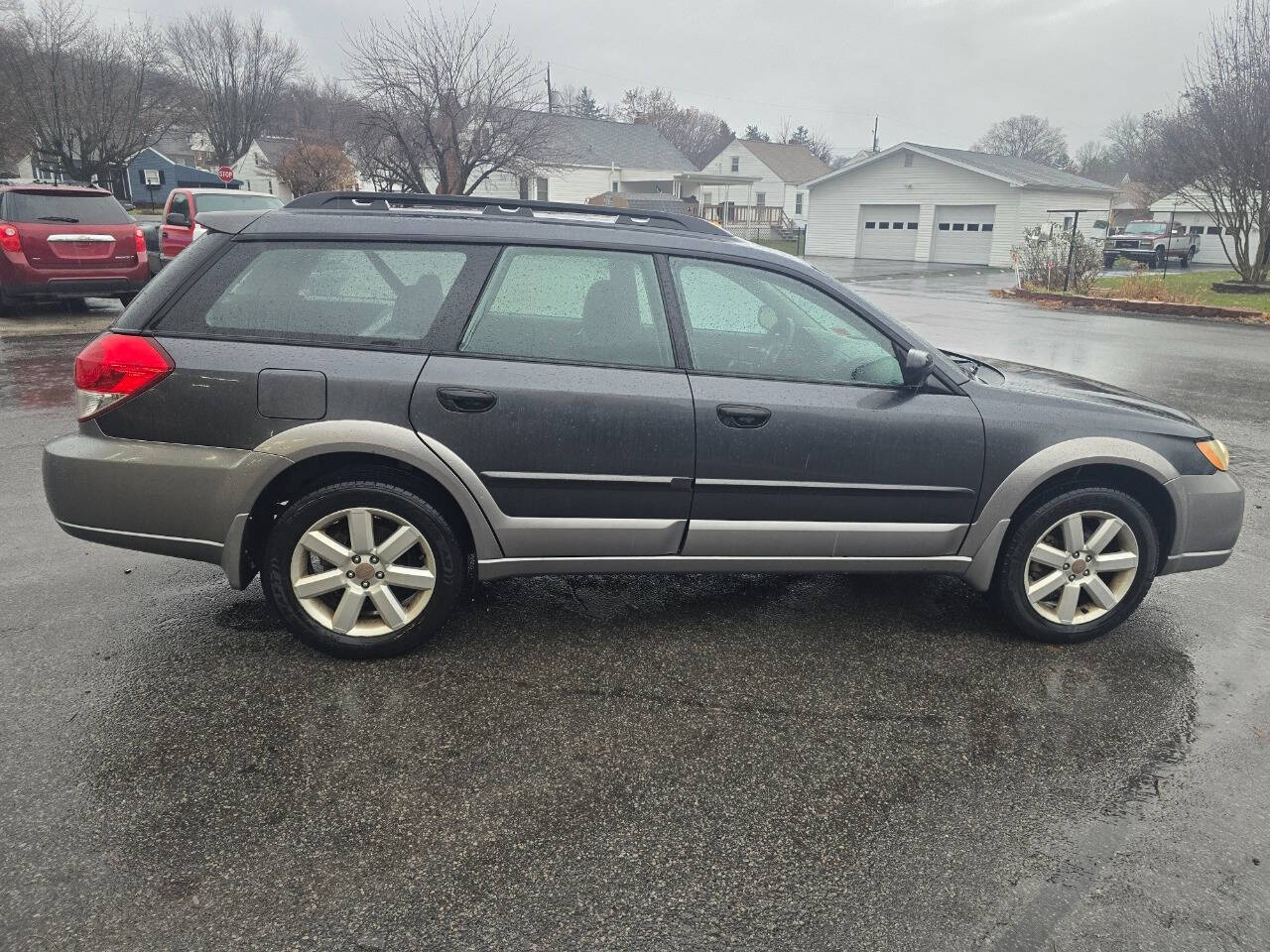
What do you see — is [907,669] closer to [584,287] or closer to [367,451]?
[584,287]

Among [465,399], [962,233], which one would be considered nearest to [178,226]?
[465,399]

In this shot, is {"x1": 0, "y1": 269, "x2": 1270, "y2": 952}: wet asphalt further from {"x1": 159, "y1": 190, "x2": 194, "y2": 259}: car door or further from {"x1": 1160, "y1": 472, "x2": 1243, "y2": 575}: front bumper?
{"x1": 159, "y1": 190, "x2": 194, "y2": 259}: car door

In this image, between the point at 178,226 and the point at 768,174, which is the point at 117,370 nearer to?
the point at 178,226

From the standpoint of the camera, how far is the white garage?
124 ft

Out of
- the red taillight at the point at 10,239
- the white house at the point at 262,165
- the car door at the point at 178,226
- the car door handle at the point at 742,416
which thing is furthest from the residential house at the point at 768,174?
the car door handle at the point at 742,416

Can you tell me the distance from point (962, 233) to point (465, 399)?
3703 cm

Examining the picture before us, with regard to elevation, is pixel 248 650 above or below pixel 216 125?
below

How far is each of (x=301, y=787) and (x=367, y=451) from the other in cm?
119

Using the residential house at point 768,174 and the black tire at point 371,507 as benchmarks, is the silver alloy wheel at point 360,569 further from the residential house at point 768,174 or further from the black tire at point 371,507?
the residential house at point 768,174

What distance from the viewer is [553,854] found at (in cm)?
252

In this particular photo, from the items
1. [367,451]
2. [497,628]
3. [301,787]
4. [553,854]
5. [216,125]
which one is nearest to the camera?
[553,854]

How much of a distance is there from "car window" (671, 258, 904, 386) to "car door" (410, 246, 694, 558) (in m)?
0.15

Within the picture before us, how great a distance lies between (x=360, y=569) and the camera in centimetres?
348

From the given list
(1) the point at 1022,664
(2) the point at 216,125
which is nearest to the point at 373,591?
(1) the point at 1022,664
